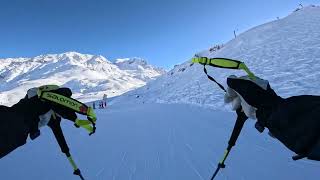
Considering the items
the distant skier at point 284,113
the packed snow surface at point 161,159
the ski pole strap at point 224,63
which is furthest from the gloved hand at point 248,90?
the packed snow surface at point 161,159

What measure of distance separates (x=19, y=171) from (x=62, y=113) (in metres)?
1.99

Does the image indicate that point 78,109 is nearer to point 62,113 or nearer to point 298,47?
point 62,113

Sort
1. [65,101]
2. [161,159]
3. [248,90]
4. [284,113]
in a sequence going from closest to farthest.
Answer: [284,113] → [248,90] → [65,101] → [161,159]

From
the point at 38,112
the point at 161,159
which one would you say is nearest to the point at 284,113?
the point at 38,112

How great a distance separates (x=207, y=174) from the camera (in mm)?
3521

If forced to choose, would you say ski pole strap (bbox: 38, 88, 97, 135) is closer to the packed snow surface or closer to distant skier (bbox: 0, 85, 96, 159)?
distant skier (bbox: 0, 85, 96, 159)

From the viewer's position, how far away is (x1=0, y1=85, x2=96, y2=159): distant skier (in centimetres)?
191

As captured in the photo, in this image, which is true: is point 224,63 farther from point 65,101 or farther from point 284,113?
point 65,101

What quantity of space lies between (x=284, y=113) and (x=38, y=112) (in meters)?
1.84

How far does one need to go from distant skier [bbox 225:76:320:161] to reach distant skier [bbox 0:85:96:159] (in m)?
1.22

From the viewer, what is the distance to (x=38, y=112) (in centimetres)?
235

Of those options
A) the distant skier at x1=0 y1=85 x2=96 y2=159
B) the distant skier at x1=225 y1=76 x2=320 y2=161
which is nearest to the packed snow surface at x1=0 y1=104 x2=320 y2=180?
the distant skier at x1=0 y1=85 x2=96 y2=159

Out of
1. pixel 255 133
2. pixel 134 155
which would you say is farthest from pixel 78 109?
pixel 255 133

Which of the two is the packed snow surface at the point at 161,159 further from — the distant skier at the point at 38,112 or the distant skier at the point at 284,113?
the distant skier at the point at 284,113
